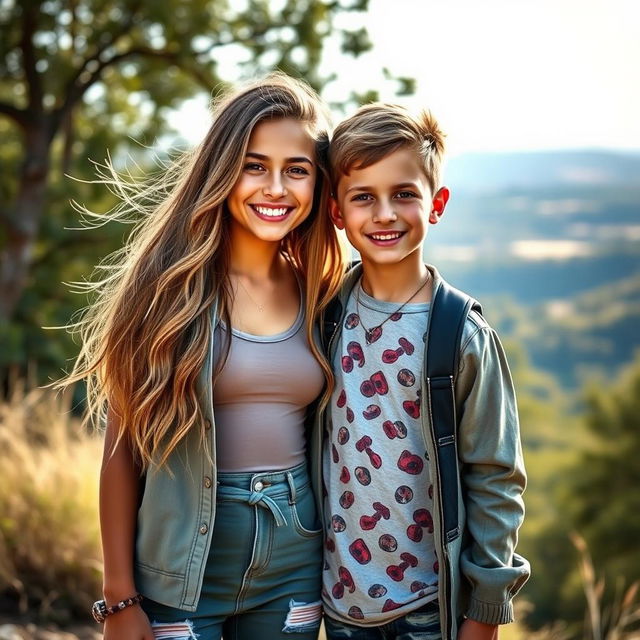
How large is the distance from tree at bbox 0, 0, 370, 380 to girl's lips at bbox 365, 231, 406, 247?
410 cm

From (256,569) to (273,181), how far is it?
1096 mm

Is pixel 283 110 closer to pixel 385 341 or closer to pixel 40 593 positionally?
pixel 385 341

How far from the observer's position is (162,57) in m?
7.77

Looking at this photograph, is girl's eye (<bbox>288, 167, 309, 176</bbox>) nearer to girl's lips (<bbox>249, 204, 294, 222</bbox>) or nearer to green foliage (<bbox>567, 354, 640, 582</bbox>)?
girl's lips (<bbox>249, 204, 294, 222</bbox>)

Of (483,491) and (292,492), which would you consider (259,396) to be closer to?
(292,492)

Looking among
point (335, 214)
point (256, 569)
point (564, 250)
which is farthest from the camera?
point (564, 250)

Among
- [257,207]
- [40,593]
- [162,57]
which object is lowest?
[40,593]

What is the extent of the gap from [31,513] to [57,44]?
5.17m

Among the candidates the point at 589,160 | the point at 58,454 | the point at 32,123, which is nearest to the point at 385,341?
the point at 58,454

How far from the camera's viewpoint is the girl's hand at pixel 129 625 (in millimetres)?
2303

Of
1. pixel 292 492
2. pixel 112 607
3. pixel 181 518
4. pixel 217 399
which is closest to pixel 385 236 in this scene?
pixel 217 399

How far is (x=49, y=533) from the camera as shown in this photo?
4.54m

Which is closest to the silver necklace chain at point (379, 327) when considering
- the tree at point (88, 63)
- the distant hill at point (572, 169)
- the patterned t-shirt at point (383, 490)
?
the patterned t-shirt at point (383, 490)

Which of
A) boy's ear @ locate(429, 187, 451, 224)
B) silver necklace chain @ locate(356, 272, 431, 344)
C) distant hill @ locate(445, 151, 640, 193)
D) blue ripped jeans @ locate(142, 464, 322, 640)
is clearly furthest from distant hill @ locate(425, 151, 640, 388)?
blue ripped jeans @ locate(142, 464, 322, 640)
